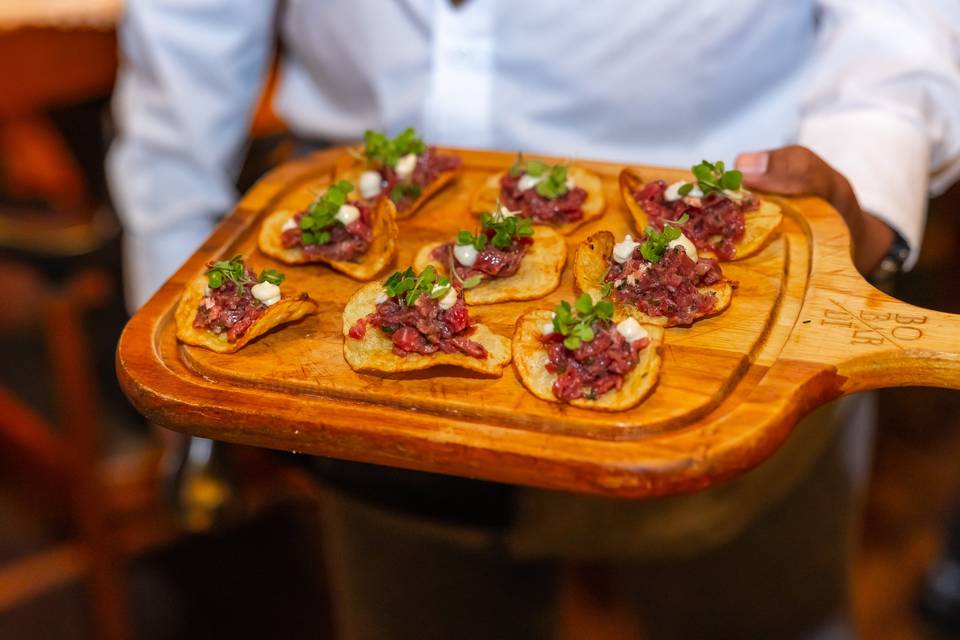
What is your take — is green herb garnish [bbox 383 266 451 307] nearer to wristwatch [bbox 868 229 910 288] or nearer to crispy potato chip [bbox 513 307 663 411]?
crispy potato chip [bbox 513 307 663 411]

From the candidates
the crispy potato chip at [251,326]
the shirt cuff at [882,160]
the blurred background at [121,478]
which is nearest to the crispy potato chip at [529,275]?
the crispy potato chip at [251,326]

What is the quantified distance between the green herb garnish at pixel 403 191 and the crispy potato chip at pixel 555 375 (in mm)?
446

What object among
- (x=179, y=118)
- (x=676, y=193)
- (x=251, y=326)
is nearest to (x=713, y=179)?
(x=676, y=193)

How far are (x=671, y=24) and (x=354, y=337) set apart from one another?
0.99 meters

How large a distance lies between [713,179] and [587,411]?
55 centimetres

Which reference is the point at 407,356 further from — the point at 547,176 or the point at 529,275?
the point at 547,176

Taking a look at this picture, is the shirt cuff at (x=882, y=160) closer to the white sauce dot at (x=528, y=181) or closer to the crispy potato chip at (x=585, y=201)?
the crispy potato chip at (x=585, y=201)

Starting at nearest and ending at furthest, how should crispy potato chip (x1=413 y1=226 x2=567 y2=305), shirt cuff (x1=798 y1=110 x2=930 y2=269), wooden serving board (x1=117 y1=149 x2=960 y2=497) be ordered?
wooden serving board (x1=117 y1=149 x2=960 y2=497)
crispy potato chip (x1=413 y1=226 x2=567 y2=305)
shirt cuff (x1=798 y1=110 x2=930 y2=269)

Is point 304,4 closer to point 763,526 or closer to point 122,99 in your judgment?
point 122,99

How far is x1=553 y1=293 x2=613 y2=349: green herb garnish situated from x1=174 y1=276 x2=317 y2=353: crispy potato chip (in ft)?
1.39

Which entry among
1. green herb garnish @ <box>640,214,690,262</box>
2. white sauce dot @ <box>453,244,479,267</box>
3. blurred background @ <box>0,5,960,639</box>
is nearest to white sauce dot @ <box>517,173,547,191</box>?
white sauce dot @ <box>453,244,479,267</box>

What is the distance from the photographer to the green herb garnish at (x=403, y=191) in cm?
200

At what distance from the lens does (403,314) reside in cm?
166

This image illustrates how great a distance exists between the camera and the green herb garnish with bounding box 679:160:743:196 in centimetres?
178
